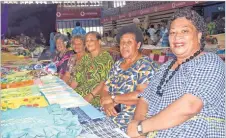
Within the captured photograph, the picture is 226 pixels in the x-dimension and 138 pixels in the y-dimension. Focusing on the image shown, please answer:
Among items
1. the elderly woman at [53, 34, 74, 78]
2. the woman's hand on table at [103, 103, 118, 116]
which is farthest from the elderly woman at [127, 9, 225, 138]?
the elderly woman at [53, 34, 74, 78]

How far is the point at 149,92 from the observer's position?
2.06 m

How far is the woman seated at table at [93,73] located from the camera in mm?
3383

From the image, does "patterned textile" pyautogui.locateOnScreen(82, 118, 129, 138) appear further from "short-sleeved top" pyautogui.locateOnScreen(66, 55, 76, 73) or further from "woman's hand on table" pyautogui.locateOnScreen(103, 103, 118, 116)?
"short-sleeved top" pyautogui.locateOnScreen(66, 55, 76, 73)

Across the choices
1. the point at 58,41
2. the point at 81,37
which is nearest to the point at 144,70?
the point at 81,37

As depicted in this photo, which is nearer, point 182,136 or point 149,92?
point 182,136

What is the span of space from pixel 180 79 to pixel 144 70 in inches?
32.5

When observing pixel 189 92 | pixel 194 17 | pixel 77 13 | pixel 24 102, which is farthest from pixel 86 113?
pixel 77 13

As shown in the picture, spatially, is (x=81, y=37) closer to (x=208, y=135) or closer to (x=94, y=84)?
(x=94, y=84)

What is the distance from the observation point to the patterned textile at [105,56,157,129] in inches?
99.2

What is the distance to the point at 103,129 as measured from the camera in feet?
5.51

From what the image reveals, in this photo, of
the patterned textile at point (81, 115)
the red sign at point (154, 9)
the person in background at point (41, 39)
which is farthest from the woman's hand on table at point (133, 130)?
the red sign at point (154, 9)

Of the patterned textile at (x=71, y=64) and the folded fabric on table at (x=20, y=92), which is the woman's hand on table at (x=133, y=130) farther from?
the patterned textile at (x=71, y=64)

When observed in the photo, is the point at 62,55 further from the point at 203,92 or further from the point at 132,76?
the point at 203,92

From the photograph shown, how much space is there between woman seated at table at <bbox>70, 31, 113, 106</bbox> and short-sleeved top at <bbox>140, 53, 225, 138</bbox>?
5.55 feet
